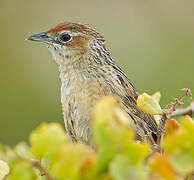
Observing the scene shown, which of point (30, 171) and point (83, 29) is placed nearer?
point (30, 171)

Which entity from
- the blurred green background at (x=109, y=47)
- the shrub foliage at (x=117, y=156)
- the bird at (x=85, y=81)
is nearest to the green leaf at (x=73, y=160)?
the shrub foliage at (x=117, y=156)

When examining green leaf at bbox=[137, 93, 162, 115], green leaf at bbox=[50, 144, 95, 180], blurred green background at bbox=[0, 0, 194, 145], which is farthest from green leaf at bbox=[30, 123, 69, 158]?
blurred green background at bbox=[0, 0, 194, 145]

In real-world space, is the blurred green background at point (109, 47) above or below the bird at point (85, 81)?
above

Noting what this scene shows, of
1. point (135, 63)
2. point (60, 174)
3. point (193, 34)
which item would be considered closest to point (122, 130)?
point (60, 174)

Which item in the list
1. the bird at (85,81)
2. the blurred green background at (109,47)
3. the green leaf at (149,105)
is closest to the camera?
the green leaf at (149,105)

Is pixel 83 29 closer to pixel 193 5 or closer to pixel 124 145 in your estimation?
pixel 124 145

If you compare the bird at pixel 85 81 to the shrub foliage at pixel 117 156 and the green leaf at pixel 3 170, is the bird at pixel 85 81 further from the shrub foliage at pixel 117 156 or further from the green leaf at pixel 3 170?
the shrub foliage at pixel 117 156

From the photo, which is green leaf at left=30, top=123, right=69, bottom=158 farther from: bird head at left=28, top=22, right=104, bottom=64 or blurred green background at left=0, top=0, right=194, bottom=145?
blurred green background at left=0, top=0, right=194, bottom=145

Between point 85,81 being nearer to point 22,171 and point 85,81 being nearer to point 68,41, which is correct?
point 68,41
